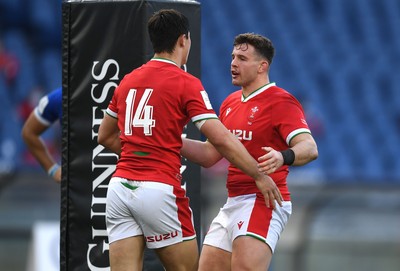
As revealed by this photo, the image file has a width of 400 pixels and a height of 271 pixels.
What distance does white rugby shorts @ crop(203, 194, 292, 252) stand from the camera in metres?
5.36

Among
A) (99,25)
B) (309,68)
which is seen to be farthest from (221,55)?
(99,25)

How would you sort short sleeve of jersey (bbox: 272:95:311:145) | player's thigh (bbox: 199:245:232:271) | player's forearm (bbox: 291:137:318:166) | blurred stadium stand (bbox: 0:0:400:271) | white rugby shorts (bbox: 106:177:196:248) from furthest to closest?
1. blurred stadium stand (bbox: 0:0:400:271)
2. player's thigh (bbox: 199:245:232:271)
3. short sleeve of jersey (bbox: 272:95:311:145)
4. player's forearm (bbox: 291:137:318:166)
5. white rugby shorts (bbox: 106:177:196:248)

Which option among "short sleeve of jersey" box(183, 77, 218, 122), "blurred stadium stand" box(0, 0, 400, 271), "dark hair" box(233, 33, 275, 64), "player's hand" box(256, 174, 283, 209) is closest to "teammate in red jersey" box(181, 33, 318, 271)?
"dark hair" box(233, 33, 275, 64)

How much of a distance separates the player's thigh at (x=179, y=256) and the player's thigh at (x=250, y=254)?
0.49 meters

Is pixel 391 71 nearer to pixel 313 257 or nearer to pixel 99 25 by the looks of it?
pixel 313 257

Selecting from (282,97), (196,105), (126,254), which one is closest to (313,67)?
(282,97)

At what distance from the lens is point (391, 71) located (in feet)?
49.8

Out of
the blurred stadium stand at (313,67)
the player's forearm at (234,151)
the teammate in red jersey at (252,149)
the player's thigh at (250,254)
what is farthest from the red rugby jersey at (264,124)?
the blurred stadium stand at (313,67)

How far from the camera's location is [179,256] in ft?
15.8

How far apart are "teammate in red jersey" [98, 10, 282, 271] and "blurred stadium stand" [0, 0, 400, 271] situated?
28.3 ft

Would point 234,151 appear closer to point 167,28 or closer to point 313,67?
point 167,28

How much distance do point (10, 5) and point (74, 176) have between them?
957 cm

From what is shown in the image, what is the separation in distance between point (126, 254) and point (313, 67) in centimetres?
1076

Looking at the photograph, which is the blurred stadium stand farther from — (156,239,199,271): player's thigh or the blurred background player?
(156,239,199,271): player's thigh
